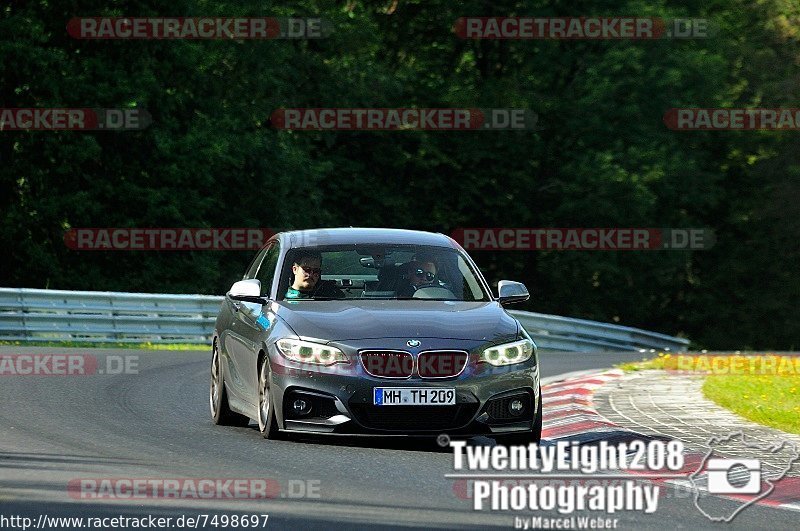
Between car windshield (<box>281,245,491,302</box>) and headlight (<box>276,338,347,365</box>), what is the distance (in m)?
1.05

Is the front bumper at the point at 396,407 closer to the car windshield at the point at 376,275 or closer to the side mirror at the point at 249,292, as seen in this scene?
the side mirror at the point at 249,292

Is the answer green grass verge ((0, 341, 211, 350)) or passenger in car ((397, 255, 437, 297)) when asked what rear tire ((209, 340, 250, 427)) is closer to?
passenger in car ((397, 255, 437, 297))

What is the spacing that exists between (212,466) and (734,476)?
328cm

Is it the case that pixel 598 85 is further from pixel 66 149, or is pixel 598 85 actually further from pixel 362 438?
pixel 362 438

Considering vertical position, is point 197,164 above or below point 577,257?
above

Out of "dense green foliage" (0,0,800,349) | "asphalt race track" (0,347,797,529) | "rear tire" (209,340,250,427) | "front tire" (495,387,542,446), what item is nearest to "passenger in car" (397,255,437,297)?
"asphalt race track" (0,347,797,529)

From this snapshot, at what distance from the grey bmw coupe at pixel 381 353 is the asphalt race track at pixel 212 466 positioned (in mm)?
281

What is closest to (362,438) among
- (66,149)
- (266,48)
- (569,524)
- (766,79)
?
(569,524)

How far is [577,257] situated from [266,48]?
1236 centimetres

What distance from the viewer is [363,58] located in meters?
47.8

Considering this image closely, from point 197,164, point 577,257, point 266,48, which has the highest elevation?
point 266,48

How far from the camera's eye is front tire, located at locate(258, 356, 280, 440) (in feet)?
40.2

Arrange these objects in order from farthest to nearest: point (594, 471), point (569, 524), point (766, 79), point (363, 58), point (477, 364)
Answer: point (766, 79)
point (363, 58)
point (477, 364)
point (594, 471)
point (569, 524)

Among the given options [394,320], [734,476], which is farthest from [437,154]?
[734,476]
